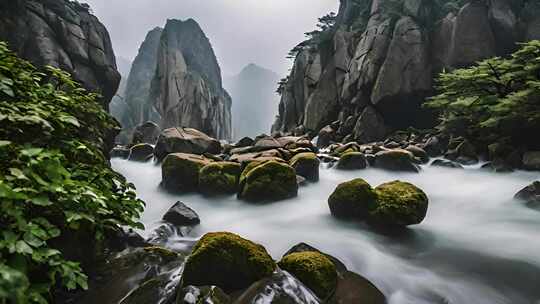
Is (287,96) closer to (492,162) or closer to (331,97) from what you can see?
(331,97)

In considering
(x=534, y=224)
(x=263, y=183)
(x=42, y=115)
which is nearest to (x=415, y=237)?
(x=534, y=224)

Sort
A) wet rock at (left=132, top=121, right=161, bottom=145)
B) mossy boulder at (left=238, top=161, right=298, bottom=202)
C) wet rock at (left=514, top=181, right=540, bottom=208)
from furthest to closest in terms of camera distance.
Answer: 1. wet rock at (left=132, top=121, right=161, bottom=145)
2. mossy boulder at (left=238, top=161, right=298, bottom=202)
3. wet rock at (left=514, top=181, right=540, bottom=208)

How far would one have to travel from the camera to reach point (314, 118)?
113 ft

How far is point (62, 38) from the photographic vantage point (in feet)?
82.1

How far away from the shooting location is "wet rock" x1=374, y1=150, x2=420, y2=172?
13398 millimetres

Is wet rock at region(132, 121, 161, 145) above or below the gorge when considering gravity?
above

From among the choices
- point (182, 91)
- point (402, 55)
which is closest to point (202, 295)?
point (402, 55)

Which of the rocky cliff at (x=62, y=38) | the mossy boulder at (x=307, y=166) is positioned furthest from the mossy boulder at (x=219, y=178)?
the rocky cliff at (x=62, y=38)

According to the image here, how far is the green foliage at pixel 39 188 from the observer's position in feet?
5.80

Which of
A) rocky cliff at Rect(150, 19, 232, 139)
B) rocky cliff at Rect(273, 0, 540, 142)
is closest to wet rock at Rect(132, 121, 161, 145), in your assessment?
rocky cliff at Rect(273, 0, 540, 142)

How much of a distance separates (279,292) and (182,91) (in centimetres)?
6474

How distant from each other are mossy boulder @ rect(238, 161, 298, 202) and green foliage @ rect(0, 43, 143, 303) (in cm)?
550

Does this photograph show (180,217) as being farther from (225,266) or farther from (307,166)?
(307,166)

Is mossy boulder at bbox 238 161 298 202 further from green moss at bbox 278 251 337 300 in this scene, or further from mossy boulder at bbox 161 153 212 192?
green moss at bbox 278 251 337 300
